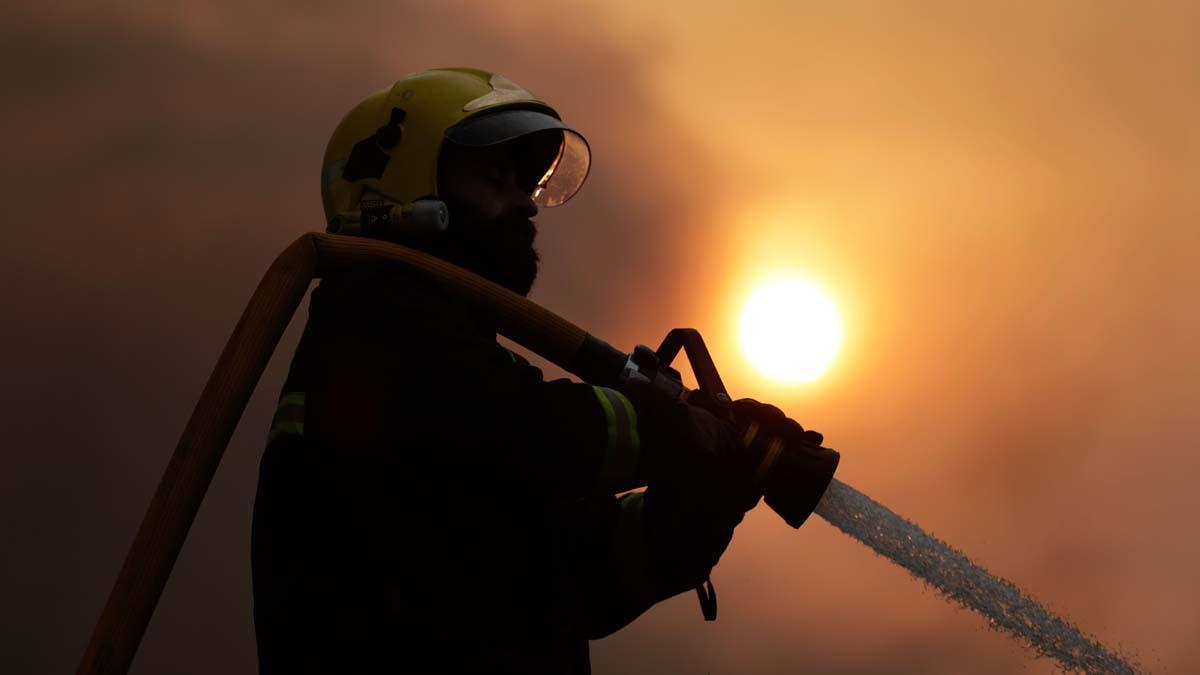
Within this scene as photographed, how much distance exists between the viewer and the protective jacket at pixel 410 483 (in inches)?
167

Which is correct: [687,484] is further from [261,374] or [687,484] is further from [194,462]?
[194,462]

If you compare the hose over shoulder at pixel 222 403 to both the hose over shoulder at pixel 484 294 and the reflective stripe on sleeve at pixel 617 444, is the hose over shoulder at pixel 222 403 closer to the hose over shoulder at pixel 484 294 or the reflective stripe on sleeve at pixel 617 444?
the hose over shoulder at pixel 484 294

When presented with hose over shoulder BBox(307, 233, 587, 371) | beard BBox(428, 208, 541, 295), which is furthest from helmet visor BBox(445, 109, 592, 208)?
hose over shoulder BBox(307, 233, 587, 371)

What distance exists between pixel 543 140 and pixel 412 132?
111 centimetres

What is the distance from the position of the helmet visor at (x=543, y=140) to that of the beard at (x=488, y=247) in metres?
0.40

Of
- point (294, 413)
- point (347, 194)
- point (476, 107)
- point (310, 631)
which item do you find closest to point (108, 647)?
point (310, 631)

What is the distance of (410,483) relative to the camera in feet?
14.1

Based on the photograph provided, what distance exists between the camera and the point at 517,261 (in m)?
5.36

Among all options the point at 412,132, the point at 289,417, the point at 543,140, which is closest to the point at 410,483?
the point at 289,417

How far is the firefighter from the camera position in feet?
13.9

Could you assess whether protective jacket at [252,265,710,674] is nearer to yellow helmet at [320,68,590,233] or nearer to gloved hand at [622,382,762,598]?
gloved hand at [622,382,762,598]

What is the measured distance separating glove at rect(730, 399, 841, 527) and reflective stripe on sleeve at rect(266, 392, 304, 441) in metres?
1.99

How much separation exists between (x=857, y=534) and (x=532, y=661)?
6.06 feet

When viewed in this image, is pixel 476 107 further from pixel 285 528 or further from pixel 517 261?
pixel 285 528
